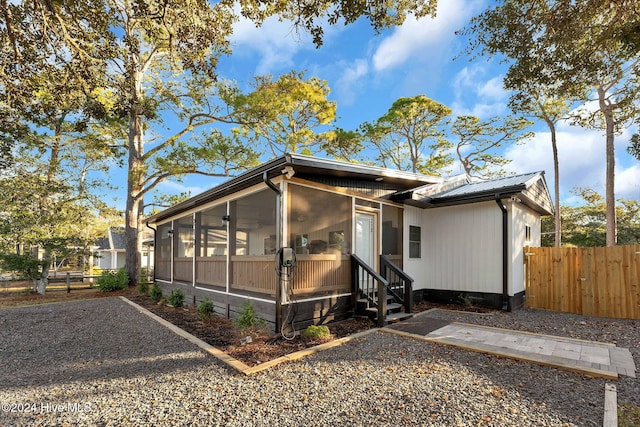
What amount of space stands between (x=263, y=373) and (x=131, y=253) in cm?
1324

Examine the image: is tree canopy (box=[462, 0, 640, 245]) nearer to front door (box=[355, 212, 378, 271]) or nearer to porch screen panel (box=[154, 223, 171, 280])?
front door (box=[355, 212, 378, 271])

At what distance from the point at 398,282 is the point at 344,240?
77.4 inches

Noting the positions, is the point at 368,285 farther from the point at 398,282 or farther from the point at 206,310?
the point at 206,310

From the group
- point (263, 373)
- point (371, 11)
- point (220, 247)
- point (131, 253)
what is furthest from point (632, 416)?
point (131, 253)

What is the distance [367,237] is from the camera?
7508 millimetres

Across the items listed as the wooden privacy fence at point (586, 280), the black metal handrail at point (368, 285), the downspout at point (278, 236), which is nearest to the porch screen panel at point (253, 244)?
the downspout at point (278, 236)

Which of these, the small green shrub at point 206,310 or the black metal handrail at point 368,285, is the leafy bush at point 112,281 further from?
the black metal handrail at point 368,285

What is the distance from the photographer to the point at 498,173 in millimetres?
19719

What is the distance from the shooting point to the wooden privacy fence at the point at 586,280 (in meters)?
6.75

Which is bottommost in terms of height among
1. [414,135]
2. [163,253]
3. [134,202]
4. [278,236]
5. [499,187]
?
[163,253]

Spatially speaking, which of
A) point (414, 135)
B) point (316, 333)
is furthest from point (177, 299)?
point (414, 135)

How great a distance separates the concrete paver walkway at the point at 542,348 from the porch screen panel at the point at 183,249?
606cm

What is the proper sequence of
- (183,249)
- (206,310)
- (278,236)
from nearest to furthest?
(278,236)
(206,310)
(183,249)

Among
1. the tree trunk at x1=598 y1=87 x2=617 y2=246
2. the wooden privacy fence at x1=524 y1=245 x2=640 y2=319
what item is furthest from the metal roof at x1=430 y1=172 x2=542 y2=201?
the tree trunk at x1=598 y1=87 x2=617 y2=246
